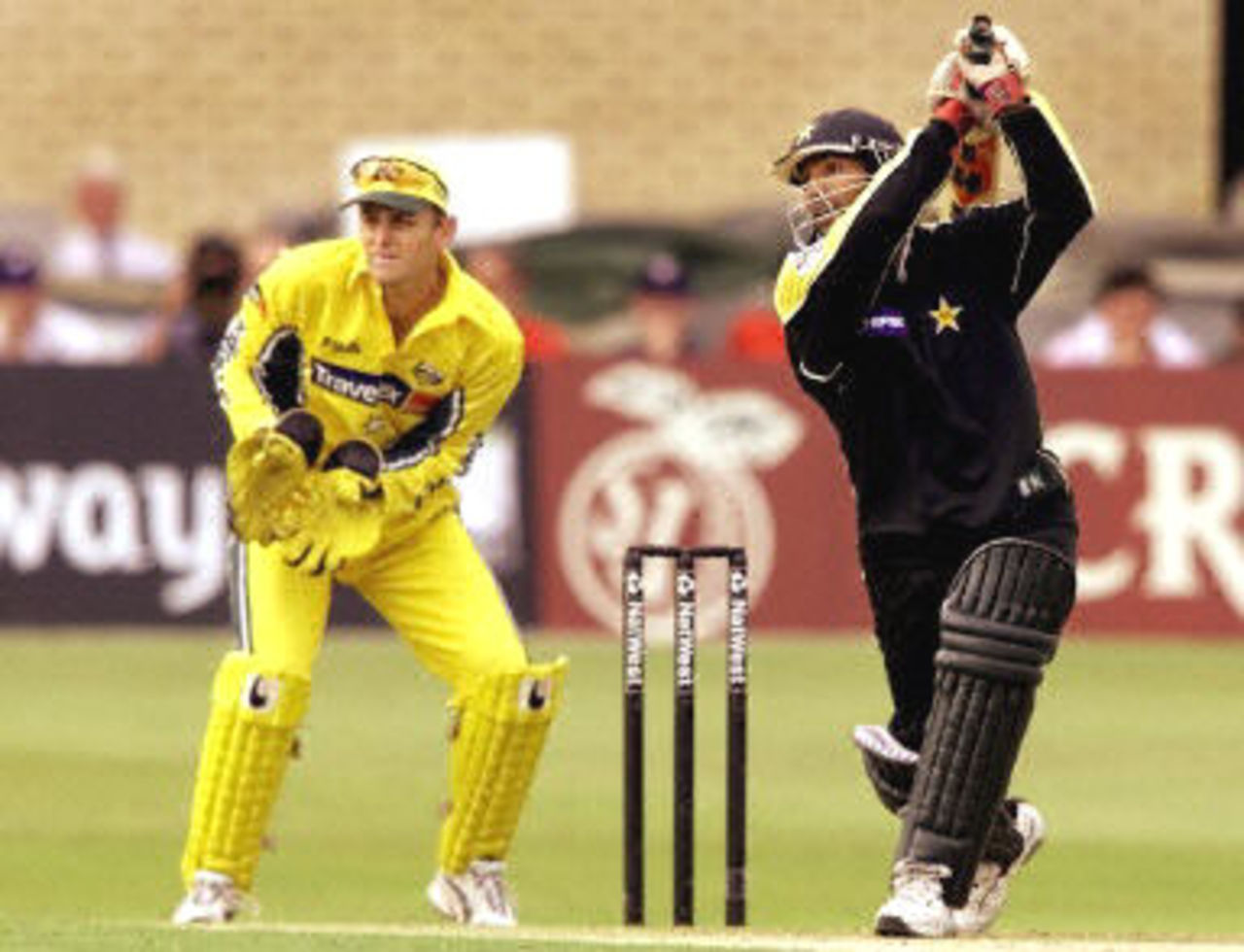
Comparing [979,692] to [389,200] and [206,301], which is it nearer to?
[389,200]

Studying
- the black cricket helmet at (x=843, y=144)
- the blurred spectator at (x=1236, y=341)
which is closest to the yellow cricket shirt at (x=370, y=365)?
the black cricket helmet at (x=843, y=144)

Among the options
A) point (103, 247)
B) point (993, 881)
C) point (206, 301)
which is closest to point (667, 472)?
point (206, 301)

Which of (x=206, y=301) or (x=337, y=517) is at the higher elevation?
(x=206, y=301)

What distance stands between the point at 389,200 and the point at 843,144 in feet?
4.48

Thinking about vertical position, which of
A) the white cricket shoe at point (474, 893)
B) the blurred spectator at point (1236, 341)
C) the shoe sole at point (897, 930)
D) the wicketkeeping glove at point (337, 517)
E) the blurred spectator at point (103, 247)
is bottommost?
the white cricket shoe at point (474, 893)

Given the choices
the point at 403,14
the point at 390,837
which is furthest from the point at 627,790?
the point at 403,14

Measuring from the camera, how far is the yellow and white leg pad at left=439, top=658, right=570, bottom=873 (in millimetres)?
11633

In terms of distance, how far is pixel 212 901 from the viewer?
442 inches

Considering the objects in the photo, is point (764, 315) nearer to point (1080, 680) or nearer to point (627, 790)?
point (1080, 680)

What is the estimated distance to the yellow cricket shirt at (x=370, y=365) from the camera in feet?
38.0

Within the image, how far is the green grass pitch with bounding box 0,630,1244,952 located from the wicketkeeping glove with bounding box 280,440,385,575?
2.99ft

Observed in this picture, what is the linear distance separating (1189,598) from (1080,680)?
5.16 ft

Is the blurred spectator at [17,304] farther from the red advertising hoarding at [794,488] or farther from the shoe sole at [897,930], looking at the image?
the shoe sole at [897,930]

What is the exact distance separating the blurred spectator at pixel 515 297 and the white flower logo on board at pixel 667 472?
0.51 meters
